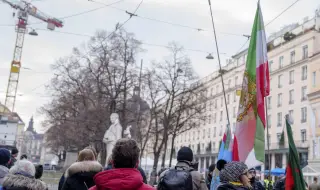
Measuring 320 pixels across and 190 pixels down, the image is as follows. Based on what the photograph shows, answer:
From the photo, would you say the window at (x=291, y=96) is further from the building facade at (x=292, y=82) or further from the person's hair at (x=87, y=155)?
the person's hair at (x=87, y=155)

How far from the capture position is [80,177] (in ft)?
17.0

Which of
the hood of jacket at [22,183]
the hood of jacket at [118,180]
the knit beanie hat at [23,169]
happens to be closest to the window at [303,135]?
the knit beanie hat at [23,169]

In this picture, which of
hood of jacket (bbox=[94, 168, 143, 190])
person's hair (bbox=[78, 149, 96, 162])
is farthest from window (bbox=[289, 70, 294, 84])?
hood of jacket (bbox=[94, 168, 143, 190])

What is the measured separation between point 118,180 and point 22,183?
1.28 m

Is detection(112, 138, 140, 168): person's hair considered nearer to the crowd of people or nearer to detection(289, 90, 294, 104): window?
the crowd of people

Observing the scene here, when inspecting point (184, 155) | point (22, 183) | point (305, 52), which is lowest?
point (22, 183)

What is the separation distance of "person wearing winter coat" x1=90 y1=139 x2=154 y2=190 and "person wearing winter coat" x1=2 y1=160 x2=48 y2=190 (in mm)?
1009

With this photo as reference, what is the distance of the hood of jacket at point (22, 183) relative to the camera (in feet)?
12.3

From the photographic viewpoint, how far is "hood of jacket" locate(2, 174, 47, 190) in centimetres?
375

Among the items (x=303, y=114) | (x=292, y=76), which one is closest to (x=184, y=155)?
(x=303, y=114)

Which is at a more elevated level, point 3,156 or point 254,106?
point 254,106

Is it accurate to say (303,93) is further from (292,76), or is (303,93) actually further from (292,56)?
(292,56)

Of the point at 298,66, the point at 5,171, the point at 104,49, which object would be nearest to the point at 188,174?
the point at 5,171

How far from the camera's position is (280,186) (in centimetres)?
957
